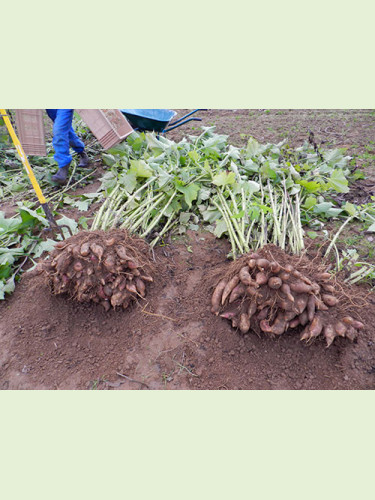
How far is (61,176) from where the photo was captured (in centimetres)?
360

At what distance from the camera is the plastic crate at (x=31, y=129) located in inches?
124

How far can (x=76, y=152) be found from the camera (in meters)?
4.11

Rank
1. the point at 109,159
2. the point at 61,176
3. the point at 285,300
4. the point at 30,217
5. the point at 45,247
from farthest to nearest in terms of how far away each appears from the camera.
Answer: the point at 61,176 → the point at 109,159 → the point at 30,217 → the point at 45,247 → the point at 285,300

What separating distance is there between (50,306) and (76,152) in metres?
2.61

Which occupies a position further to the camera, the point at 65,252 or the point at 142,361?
the point at 65,252

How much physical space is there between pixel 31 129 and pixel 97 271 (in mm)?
2137

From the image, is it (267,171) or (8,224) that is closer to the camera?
(8,224)

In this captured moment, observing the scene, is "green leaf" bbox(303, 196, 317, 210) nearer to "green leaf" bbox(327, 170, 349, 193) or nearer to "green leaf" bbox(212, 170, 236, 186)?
"green leaf" bbox(327, 170, 349, 193)

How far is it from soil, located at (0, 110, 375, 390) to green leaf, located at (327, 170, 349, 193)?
115cm

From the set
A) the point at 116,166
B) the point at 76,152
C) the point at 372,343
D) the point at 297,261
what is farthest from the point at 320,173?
the point at 76,152

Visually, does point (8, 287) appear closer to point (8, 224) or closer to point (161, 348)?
point (8, 224)

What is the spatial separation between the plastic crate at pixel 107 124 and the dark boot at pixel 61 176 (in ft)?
2.26

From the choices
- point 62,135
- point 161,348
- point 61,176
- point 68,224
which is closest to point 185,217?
point 68,224

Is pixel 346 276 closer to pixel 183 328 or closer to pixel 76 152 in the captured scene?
pixel 183 328
